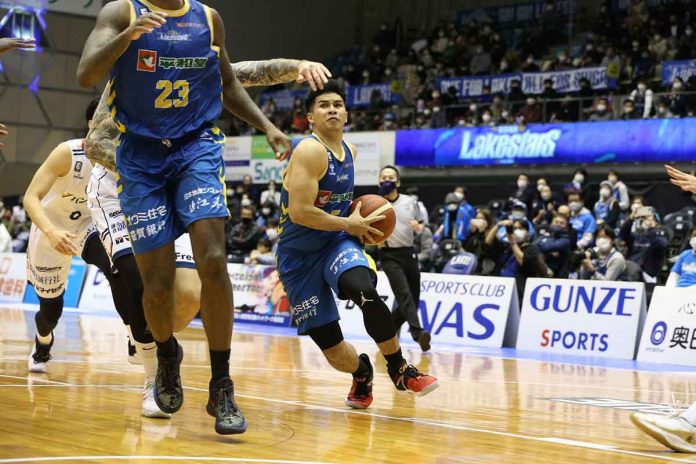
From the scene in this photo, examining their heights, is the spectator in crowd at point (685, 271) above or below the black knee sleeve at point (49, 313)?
below

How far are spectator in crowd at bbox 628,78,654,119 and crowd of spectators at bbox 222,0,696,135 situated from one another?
2cm

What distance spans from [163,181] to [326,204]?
154 centimetres

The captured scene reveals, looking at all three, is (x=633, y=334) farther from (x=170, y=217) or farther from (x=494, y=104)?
(x=494, y=104)

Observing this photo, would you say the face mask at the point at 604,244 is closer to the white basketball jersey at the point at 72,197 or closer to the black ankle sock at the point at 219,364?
the white basketball jersey at the point at 72,197

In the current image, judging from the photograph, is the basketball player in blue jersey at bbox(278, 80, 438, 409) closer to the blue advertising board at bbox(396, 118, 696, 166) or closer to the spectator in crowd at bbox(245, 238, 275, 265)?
the spectator in crowd at bbox(245, 238, 275, 265)

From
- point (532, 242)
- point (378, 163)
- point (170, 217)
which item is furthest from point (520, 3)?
point (170, 217)

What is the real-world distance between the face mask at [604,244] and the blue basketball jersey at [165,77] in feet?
36.6

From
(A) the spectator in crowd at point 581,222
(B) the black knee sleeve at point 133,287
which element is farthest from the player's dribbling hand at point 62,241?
(A) the spectator in crowd at point 581,222

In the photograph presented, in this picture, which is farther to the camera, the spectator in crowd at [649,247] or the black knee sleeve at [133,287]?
the spectator in crowd at [649,247]

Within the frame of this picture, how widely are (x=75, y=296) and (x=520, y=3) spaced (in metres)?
16.8

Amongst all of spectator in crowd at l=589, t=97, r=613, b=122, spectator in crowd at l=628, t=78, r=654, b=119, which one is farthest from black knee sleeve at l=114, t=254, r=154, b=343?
spectator in crowd at l=589, t=97, r=613, b=122

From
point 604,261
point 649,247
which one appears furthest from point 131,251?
point 649,247

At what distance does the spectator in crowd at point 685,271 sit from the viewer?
13.6 m

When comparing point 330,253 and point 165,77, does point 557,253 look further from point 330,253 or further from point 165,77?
point 165,77
